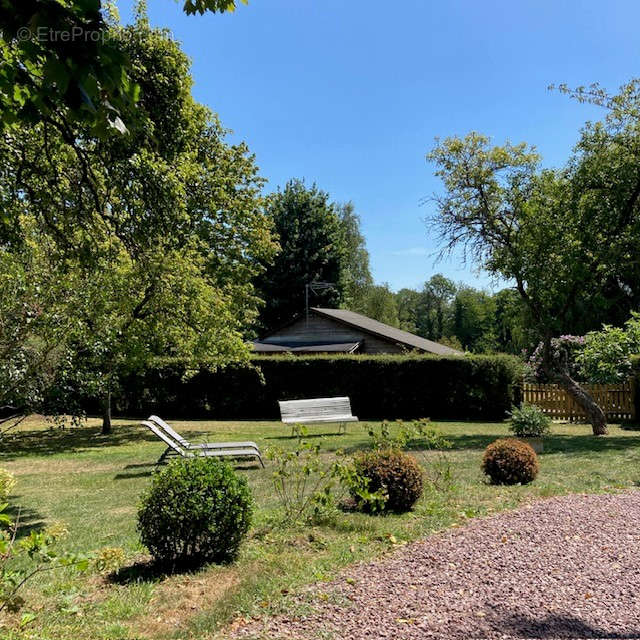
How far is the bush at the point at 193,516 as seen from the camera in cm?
454

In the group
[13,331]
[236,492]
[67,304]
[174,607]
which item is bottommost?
[174,607]

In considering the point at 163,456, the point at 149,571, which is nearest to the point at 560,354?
the point at 163,456

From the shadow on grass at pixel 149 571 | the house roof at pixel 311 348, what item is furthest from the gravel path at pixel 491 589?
the house roof at pixel 311 348

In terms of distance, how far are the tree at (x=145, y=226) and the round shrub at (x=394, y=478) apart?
4.10 metres

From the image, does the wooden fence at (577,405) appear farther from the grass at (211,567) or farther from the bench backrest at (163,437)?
the bench backrest at (163,437)

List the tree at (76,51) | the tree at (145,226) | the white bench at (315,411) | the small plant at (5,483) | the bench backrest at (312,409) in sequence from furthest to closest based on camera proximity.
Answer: the bench backrest at (312,409), the white bench at (315,411), the tree at (145,226), the small plant at (5,483), the tree at (76,51)

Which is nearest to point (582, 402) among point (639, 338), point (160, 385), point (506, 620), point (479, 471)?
point (639, 338)

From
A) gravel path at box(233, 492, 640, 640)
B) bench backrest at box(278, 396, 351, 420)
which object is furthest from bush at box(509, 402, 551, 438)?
bench backrest at box(278, 396, 351, 420)

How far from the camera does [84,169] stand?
7211 millimetres

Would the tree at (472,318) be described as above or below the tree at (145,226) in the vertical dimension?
above

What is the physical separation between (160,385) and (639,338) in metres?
16.5

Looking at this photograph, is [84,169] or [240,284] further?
[240,284]

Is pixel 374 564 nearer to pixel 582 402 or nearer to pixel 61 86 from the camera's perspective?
pixel 61 86

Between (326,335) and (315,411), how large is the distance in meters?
14.9
